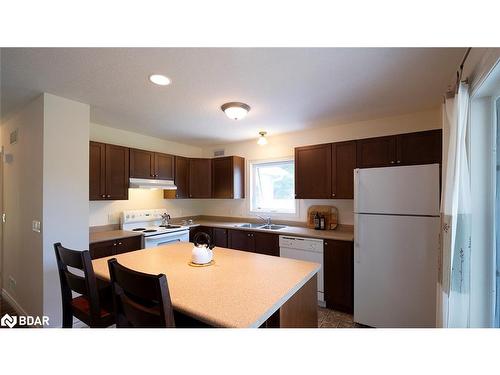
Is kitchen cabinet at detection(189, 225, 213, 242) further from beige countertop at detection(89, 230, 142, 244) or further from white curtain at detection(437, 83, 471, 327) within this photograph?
white curtain at detection(437, 83, 471, 327)

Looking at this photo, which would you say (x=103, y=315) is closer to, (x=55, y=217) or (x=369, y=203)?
(x=55, y=217)

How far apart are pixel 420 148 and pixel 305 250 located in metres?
1.72

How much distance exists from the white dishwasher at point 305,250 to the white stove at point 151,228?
157cm

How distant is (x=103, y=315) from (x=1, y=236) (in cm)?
289

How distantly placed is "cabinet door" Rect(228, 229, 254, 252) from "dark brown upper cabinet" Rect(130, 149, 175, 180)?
4.65ft

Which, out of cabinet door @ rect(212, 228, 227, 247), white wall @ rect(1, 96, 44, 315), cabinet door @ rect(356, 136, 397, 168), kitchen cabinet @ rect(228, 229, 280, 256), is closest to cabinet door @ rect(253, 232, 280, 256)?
kitchen cabinet @ rect(228, 229, 280, 256)

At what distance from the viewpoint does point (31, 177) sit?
7.18 feet

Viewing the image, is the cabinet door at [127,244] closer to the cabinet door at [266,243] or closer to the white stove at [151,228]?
Answer: the white stove at [151,228]

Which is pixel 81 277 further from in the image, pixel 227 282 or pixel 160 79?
pixel 160 79

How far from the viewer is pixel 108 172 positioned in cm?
282

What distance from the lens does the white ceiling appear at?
4.79ft

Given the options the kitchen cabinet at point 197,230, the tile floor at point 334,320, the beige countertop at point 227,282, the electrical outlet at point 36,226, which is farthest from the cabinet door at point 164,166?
the tile floor at point 334,320

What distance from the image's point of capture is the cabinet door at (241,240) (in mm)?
3248
